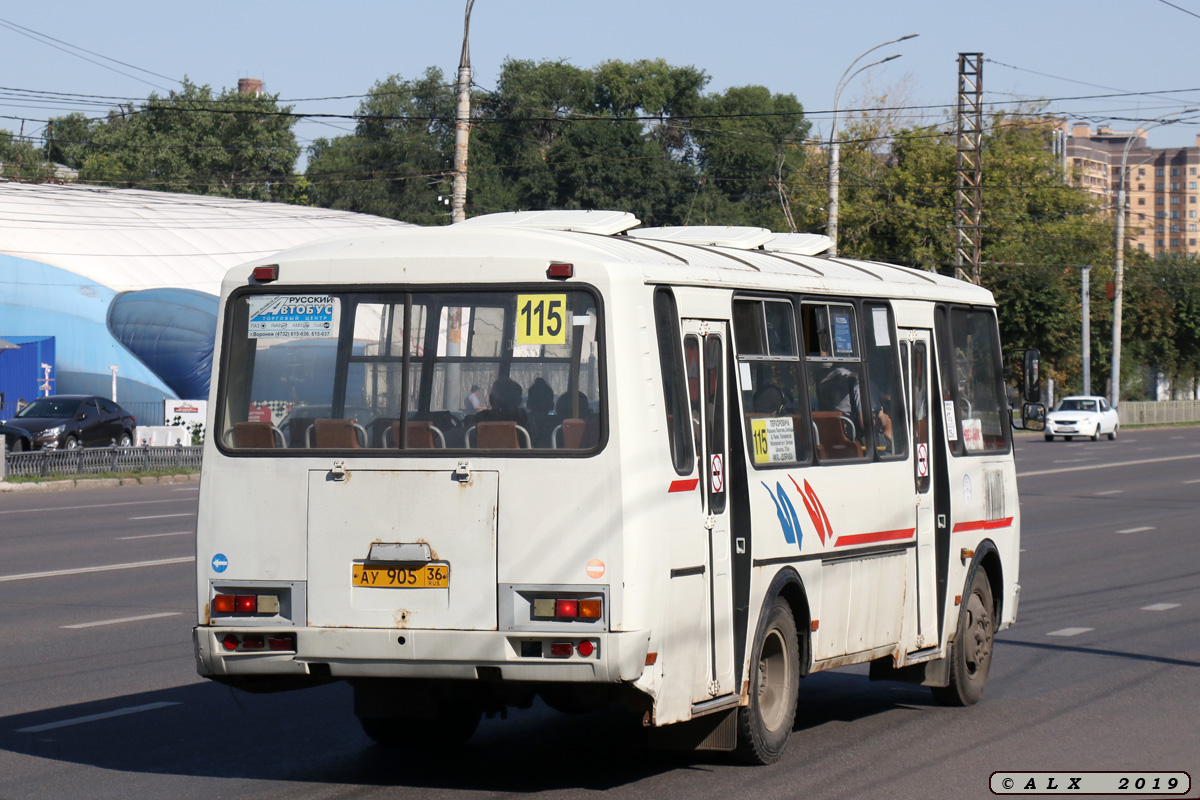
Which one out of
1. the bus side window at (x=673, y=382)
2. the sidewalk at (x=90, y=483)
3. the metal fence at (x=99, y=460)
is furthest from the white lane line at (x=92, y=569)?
the metal fence at (x=99, y=460)

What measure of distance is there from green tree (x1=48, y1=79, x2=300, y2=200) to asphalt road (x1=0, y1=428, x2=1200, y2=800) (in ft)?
276

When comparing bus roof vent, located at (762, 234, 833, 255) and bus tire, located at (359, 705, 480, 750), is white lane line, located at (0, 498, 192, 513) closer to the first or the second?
bus roof vent, located at (762, 234, 833, 255)

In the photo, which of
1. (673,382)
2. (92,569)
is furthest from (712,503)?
(92,569)

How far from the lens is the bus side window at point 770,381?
24.6 ft

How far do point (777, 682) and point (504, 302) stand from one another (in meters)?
2.30

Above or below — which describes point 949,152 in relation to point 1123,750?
above

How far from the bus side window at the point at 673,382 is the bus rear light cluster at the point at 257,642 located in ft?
5.86

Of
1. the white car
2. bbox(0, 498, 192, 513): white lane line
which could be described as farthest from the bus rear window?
the white car

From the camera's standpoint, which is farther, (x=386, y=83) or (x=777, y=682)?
(x=386, y=83)

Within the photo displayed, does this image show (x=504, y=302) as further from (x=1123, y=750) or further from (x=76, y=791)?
(x=1123, y=750)

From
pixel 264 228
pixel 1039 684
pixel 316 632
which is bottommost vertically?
pixel 1039 684

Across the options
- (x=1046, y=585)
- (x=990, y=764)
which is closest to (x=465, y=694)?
(x=990, y=764)

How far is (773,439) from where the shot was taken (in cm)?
765

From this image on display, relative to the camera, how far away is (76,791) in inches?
265
